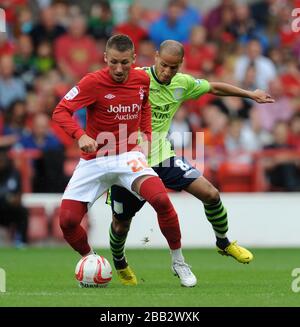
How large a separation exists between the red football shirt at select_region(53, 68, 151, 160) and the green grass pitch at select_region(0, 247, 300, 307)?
1.42 m

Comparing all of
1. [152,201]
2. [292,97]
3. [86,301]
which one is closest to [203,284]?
[152,201]

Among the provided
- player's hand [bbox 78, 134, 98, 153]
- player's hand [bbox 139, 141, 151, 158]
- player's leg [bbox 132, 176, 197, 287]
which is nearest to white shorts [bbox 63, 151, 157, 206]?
player's leg [bbox 132, 176, 197, 287]

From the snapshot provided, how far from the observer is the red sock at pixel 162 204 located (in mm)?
10266

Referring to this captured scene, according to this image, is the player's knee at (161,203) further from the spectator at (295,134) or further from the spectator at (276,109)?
the spectator at (276,109)

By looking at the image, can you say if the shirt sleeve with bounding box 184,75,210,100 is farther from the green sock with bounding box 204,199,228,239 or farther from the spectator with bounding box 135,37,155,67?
the spectator with bounding box 135,37,155,67

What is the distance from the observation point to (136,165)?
10.5 m

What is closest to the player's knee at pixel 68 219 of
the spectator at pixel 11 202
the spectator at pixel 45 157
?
the spectator at pixel 11 202

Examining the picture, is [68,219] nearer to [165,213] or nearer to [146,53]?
[165,213]

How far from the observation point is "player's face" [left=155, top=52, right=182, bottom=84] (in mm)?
11039

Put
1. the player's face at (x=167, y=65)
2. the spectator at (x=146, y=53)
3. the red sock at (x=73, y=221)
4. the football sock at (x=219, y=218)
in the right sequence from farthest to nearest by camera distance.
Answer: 1. the spectator at (x=146, y=53)
2. the football sock at (x=219, y=218)
3. the player's face at (x=167, y=65)
4. the red sock at (x=73, y=221)

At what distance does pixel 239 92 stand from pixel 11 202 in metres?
7.21

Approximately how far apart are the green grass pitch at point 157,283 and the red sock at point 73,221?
46cm

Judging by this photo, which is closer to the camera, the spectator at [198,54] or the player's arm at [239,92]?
the player's arm at [239,92]

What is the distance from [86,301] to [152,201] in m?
1.40
